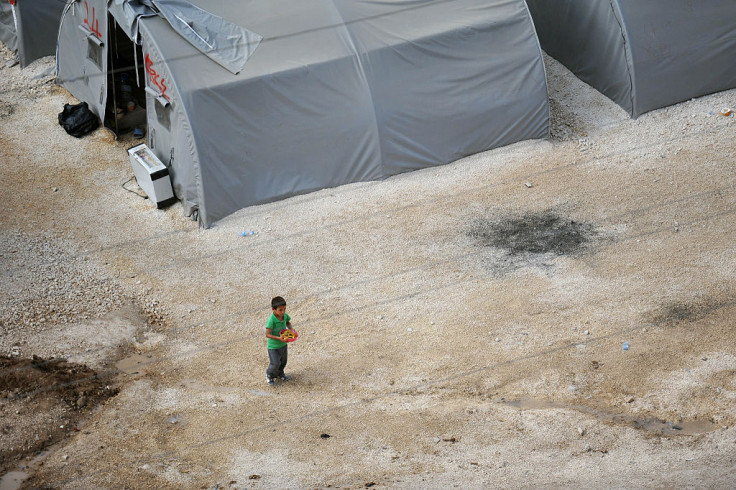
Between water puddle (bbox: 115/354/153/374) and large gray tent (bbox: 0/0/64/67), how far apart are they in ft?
29.8

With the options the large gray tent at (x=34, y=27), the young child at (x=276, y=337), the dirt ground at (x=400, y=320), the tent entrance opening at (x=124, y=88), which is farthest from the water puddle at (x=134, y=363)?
the large gray tent at (x=34, y=27)

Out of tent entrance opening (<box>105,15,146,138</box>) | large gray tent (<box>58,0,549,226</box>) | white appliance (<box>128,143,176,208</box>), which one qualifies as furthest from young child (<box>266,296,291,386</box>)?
tent entrance opening (<box>105,15,146,138</box>)

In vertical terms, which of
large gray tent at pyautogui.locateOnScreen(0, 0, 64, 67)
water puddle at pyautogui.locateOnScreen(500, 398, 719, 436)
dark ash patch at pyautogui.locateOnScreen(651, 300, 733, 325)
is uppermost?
large gray tent at pyautogui.locateOnScreen(0, 0, 64, 67)

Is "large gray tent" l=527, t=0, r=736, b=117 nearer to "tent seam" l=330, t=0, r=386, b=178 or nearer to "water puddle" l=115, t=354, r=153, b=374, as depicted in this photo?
"tent seam" l=330, t=0, r=386, b=178

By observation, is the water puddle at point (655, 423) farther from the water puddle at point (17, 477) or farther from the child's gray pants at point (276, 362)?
the water puddle at point (17, 477)

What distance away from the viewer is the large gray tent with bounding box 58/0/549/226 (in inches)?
463

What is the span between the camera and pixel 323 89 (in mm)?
12109

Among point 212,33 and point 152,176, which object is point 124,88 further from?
point 152,176

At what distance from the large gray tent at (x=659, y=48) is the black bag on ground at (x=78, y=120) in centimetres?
872

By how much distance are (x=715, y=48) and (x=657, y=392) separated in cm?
742

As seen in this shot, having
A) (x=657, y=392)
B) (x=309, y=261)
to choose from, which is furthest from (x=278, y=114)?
(x=657, y=392)

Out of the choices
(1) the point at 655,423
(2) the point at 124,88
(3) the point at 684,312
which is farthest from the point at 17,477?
(2) the point at 124,88

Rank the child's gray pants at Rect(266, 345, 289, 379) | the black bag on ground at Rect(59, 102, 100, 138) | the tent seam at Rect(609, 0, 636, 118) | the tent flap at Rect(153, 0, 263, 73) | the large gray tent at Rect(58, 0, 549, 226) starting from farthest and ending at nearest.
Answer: the black bag on ground at Rect(59, 102, 100, 138)
the tent seam at Rect(609, 0, 636, 118)
the tent flap at Rect(153, 0, 263, 73)
the large gray tent at Rect(58, 0, 549, 226)
the child's gray pants at Rect(266, 345, 289, 379)

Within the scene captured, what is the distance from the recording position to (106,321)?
32.9 feet
